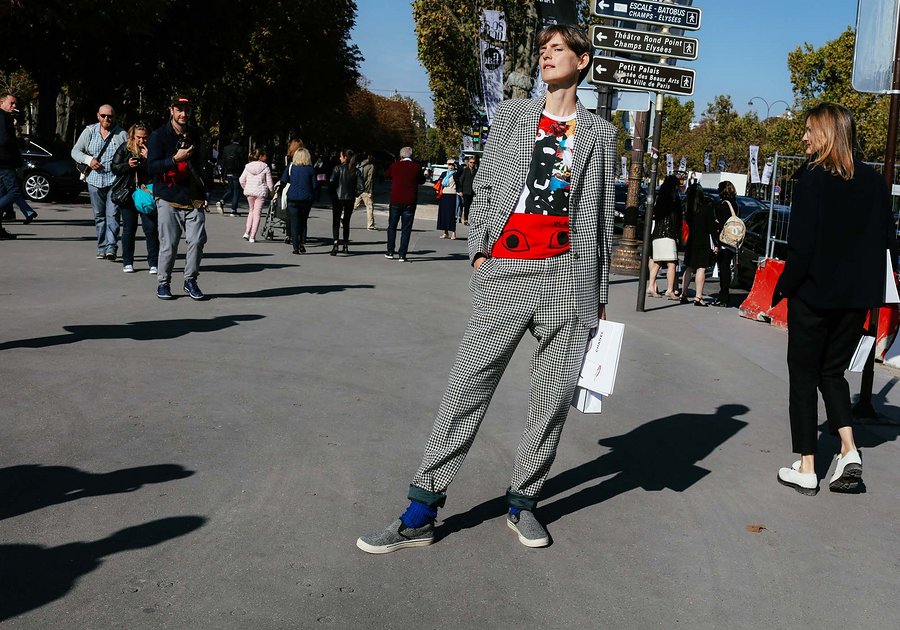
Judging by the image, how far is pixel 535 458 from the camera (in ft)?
14.1

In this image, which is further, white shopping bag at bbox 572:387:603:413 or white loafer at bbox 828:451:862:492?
white loafer at bbox 828:451:862:492

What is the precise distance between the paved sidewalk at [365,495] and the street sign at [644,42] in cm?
395

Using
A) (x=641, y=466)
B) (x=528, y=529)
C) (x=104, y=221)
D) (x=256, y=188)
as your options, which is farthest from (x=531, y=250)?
(x=256, y=188)

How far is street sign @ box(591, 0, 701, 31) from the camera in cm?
1164

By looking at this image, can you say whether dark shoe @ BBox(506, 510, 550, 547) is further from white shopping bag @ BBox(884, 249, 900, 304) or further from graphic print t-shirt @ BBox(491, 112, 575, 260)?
white shopping bag @ BBox(884, 249, 900, 304)

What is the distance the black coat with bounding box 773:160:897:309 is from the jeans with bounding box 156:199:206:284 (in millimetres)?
6553

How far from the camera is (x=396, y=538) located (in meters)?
4.07

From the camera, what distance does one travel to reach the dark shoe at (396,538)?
402 centimetres

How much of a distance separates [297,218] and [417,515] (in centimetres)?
1337

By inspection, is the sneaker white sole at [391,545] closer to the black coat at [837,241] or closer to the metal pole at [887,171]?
the black coat at [837,241]

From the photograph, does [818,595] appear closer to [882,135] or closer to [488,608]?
[488,608]

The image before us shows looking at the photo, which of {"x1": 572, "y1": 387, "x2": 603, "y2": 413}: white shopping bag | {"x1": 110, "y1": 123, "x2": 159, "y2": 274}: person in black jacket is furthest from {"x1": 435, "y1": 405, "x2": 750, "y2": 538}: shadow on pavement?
{"x1": 110, "y1": 123, "x2": 159, "y2": 274}: person in black jacket

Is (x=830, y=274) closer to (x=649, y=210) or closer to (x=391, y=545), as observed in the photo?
(x=391, y=545)

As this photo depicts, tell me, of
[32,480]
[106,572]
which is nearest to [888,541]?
[106,572]
